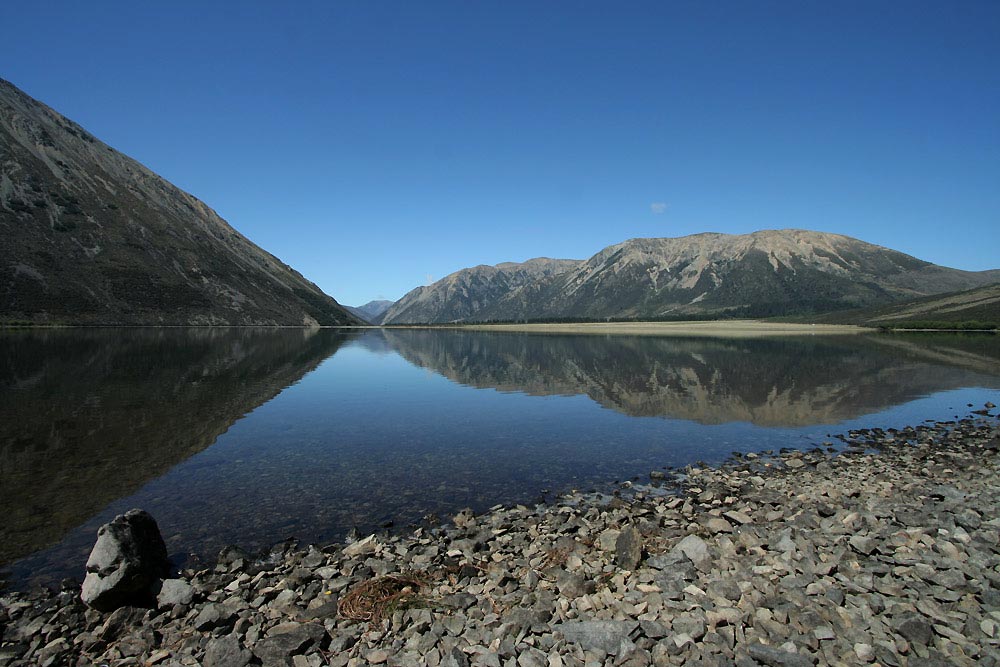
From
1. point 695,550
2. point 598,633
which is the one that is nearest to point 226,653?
point 598,633

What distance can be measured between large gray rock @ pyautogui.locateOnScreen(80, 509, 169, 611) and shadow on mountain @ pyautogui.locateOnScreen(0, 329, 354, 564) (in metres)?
4.46

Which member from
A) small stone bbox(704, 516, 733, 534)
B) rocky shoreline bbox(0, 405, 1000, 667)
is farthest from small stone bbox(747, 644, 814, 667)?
small stone bbox(704, 516, 733, 534)

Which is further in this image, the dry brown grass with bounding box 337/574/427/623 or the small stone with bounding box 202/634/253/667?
the dry brown grass with bounding box 337/574/427/623

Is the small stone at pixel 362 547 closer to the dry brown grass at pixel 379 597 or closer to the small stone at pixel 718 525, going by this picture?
the dry brown grass at pixel 379 597

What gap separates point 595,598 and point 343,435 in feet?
73.4

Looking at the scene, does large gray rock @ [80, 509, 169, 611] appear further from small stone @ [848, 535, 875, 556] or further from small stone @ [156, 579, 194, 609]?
small stone @ [848, 535, 875, 556]

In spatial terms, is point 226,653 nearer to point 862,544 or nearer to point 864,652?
point 864,652

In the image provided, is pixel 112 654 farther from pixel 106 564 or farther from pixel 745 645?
pixel 745 645

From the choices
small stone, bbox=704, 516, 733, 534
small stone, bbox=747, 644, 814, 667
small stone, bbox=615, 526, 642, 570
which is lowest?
small stone, bbox=704, 516, 733, 534

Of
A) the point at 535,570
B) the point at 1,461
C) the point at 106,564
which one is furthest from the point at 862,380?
the point at 1,461

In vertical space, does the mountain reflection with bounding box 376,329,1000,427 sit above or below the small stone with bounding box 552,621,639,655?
below

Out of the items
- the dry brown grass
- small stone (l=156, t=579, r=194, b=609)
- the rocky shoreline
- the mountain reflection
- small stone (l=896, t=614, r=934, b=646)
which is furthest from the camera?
the mountain reflection

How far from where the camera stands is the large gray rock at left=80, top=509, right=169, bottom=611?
436 inches

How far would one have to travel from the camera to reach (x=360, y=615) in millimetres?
10336
